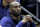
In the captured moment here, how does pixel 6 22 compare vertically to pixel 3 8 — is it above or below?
below

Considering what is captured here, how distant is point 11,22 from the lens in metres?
2.18

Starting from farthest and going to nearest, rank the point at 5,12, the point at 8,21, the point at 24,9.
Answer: the point at 24,9 < the point at 5,12 < the point at 8,21

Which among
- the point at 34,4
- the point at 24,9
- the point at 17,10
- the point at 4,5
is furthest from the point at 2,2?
the point at 34,4

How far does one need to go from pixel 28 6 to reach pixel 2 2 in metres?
1.09

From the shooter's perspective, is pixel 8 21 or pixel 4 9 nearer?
pixel 8 21

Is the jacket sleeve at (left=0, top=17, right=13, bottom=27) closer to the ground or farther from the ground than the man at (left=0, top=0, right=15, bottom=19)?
closer to the ground

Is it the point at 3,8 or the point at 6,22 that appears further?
the point at 3,8

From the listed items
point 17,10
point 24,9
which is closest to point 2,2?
point 17,10

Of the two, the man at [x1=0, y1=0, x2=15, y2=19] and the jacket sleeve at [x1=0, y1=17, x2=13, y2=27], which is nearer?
the jacket sleeve at [x1=0, y1=17, x2=13, y2=27]

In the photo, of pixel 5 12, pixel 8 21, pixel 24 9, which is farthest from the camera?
pixel 24 9

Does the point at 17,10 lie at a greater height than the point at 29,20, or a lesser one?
greater

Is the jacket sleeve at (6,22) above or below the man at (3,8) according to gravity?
below

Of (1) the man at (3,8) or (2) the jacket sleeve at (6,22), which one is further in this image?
(1) the man at (3,8)

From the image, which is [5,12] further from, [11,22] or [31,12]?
[31,12]
